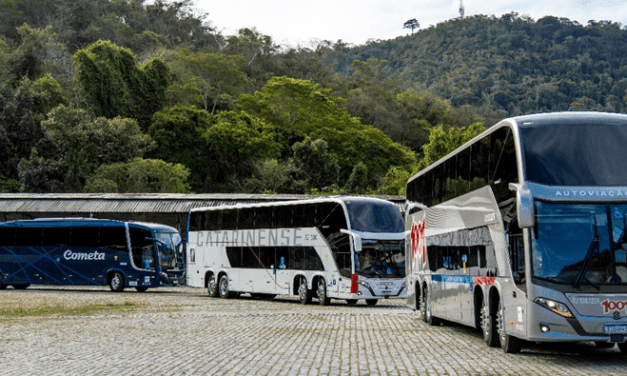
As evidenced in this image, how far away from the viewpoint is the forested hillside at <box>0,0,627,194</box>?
61438mm

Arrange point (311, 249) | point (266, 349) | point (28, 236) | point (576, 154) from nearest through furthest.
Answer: point (576, 154), point (266, 349), point (311, 249), point (28, 236)

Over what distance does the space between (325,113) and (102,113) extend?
19772mm

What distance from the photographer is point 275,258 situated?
93.6 ft

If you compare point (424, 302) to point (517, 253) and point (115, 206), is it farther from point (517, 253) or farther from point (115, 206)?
point (115, 206)

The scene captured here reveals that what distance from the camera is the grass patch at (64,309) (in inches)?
827

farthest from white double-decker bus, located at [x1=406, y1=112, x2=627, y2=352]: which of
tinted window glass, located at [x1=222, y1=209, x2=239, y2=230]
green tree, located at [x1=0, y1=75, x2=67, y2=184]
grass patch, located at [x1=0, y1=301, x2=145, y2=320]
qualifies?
green tree, located at [x1=0, y1=75, x2=67, y2=184]

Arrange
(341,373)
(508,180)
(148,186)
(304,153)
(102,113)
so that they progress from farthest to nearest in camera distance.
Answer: (102,113), (304,153), (148,186), (508,180), (341,373)

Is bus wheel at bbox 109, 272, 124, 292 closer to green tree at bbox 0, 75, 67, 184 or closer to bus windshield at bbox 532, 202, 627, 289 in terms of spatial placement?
bus windshield at bbox 532, 202, 627, 289

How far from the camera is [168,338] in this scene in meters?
14.3

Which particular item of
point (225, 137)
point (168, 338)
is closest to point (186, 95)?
point (225, 137)

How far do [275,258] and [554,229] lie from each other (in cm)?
1828

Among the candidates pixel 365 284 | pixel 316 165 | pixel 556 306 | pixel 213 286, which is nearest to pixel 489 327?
pixel 556 306

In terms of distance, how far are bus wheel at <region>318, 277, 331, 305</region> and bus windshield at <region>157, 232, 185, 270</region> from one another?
11.5 m

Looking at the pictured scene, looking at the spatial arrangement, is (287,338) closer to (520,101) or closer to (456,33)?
(520,101)
